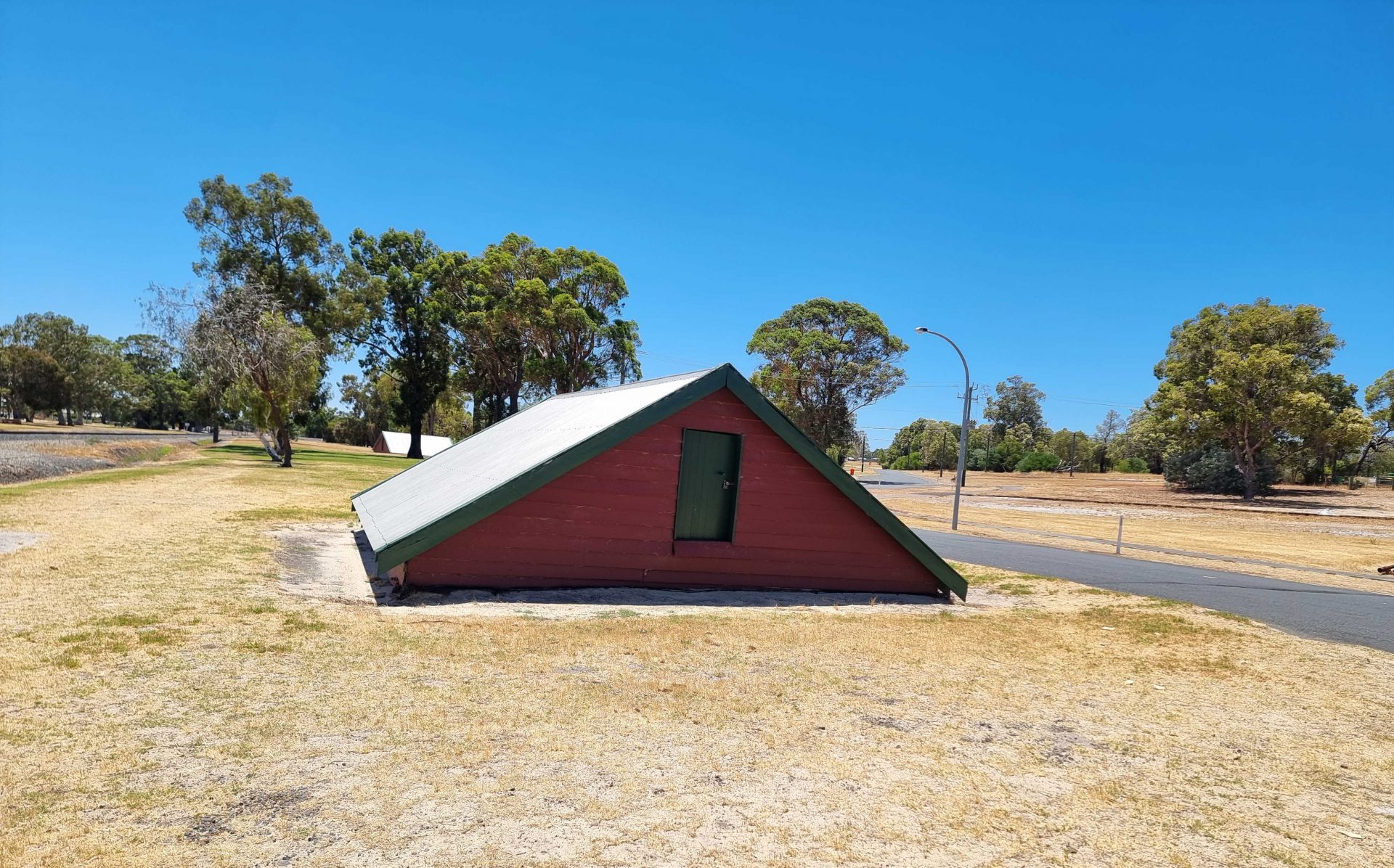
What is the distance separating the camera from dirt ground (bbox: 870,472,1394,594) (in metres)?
19.3

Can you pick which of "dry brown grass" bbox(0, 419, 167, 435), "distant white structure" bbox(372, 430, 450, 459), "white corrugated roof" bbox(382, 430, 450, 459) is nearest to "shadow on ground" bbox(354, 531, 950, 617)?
"dry brown grass" bbox(0, 419, 167, 435)

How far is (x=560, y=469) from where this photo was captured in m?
8.98

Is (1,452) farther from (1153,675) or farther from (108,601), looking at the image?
(1153,675)

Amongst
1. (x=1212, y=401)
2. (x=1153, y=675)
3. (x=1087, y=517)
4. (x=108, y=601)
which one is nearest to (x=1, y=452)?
(x=108, y=601)

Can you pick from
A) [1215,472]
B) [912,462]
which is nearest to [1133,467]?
[1215,472]

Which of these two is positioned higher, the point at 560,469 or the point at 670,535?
the point at 560,469

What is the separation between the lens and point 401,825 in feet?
11.4

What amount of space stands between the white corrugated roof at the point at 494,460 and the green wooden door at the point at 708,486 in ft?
3.01

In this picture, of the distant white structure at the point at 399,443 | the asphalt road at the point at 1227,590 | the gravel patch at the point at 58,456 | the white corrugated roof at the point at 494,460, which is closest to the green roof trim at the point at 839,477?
the white corrugated roof at the point at 494,460

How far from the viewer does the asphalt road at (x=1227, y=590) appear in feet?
33.3

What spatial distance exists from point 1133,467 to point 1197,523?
2068 inches

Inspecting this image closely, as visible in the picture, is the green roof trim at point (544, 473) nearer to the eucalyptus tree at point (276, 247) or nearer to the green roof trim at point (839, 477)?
the green roof trim at point (839, 477)

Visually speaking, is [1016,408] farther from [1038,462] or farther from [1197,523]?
[1197,523]

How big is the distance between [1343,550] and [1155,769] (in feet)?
80.8
